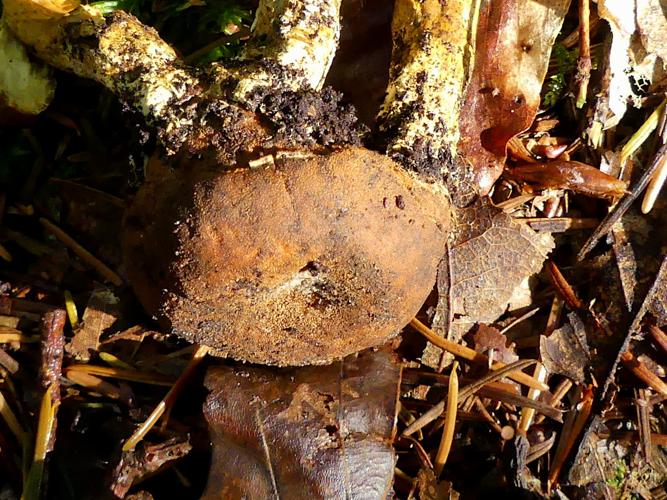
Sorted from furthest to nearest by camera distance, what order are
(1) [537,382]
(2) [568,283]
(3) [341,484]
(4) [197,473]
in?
1. (2) [568,283]
2. (1) [537,382]
3. (4) [197,473]
4. (3) [341,484]

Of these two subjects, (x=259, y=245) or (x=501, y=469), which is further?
(x=501, y=469)

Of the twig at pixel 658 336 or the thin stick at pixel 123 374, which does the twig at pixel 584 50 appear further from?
the thin stick at pixel 123 374

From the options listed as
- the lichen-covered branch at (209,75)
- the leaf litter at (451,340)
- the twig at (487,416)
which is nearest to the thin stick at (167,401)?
the leaf litter at (451,340)

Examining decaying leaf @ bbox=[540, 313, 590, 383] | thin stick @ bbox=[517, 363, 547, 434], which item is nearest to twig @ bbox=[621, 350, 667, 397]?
decaying leaf @ bbox=[540, 313, 590, 383]

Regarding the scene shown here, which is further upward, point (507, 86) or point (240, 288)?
point (507, 86)

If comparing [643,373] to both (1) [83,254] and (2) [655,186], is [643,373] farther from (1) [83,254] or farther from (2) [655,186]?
(1) [83,254]

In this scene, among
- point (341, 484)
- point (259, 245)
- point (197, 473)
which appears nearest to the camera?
point (259, 245)

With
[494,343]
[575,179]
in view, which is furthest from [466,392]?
[575,179]

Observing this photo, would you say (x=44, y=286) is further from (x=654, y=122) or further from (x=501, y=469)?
(x=654, y=122)

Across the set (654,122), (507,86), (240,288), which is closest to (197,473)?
(240,288)
